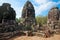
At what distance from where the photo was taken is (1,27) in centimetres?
997

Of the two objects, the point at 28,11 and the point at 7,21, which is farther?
the point at 28,11

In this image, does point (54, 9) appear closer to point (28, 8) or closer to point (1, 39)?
point (28, 8)

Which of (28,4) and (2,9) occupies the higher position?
(28,4)

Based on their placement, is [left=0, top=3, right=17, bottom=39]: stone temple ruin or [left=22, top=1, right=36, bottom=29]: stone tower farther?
[left=22, top=1, right=36, bottom=29]: stone tower

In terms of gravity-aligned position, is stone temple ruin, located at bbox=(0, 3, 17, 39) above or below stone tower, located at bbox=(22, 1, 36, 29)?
below

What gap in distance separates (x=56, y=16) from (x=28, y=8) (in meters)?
6.95

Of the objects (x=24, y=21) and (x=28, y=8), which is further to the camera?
→ (x=28, y=8)

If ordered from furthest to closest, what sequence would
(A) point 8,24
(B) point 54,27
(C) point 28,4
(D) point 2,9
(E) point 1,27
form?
(C) point 28,4
(B) point 54,27
(D) point 2,9
(A) point 8,24
(E) point 1,27

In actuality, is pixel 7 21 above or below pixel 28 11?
below

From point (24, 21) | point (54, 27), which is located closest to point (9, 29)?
point (54, 27)

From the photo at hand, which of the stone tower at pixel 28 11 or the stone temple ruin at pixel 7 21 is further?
the stone tower at pixel 28 11

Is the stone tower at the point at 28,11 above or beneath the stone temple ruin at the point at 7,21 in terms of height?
above

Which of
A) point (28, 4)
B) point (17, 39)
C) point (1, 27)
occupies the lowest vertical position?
point (17, 39)

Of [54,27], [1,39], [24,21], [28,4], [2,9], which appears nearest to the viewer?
[1,39]
